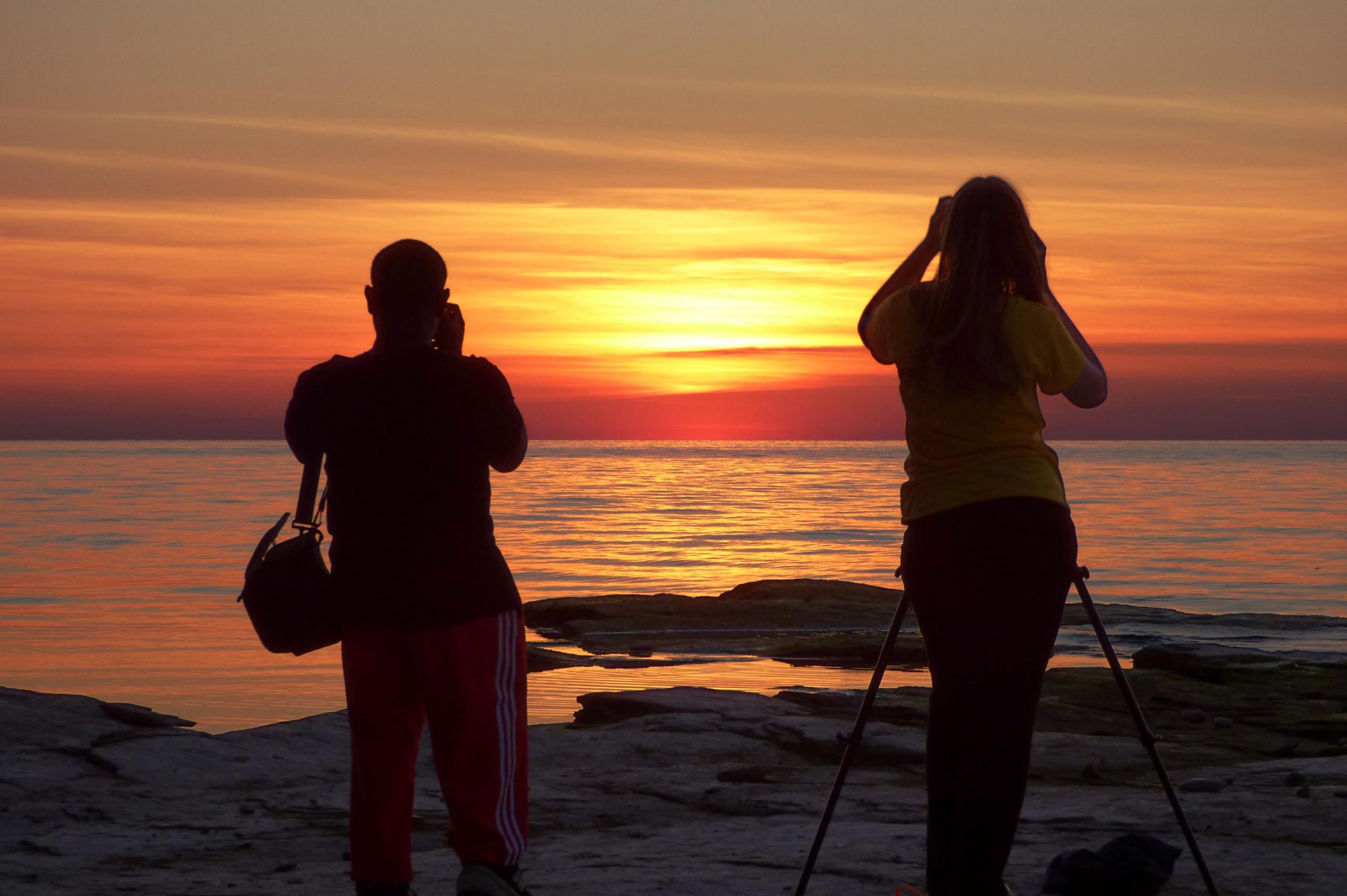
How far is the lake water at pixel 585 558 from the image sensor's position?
12531mm

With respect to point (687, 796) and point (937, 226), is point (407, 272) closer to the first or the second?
point (937, 226)

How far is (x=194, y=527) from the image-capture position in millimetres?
33188

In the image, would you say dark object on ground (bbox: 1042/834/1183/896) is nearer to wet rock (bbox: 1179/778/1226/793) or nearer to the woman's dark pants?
the woman's dark pants

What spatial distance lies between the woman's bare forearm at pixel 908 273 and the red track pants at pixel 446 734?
56.0 inches

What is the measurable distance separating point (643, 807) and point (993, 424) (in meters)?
3.44

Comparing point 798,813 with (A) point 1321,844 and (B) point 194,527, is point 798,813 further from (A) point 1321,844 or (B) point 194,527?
(B) point 194,527

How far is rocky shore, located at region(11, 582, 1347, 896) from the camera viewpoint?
489cm

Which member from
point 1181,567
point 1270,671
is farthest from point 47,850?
point 1181,567

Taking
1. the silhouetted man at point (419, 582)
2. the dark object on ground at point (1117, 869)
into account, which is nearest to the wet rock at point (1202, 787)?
the dark object on ground at point (1117, 869)

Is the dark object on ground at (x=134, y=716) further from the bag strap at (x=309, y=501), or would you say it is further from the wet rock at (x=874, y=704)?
the bag strap at (x=309, y=501)

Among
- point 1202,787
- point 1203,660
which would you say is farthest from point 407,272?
point 1203,660

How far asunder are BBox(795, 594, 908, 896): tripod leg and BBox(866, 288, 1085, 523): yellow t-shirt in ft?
1.91

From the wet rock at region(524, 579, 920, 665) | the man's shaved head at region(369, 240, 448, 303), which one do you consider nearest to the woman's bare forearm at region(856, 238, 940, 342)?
the man's shaved head at region(369, 240, 448, 303)

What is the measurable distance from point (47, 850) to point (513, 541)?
88.9 ft
